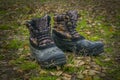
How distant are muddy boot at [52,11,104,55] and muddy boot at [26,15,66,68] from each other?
0.26 m

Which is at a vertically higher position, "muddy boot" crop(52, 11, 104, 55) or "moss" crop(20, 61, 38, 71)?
"muddy boot" crop(52, 11, 104, 55)

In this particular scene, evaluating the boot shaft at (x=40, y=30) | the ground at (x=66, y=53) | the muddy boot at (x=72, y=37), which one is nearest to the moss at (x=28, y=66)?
the ground at (x=66, y=53)

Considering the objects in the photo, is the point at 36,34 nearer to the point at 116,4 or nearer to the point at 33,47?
the point at 33,47

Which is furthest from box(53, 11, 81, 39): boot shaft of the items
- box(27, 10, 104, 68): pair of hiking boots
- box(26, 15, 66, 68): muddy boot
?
box(26, 15, 66, 68): muddy boot

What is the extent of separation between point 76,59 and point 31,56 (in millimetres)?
628

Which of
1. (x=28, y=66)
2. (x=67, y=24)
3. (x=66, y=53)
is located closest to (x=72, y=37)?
(x=67, y=24)

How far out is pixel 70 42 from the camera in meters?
3.44

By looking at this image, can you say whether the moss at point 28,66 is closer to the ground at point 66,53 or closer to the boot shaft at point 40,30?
the ground at point 66,53

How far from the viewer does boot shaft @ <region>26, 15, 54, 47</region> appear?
125 inches

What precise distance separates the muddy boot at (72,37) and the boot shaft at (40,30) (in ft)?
0.85

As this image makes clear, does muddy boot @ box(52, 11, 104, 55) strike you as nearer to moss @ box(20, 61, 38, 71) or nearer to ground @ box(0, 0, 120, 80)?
ground @ box(0, 0, 120, 80)

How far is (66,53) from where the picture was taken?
11.7 ft

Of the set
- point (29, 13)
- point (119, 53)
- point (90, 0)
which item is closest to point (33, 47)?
point (119, 53)

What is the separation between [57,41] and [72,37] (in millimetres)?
266
